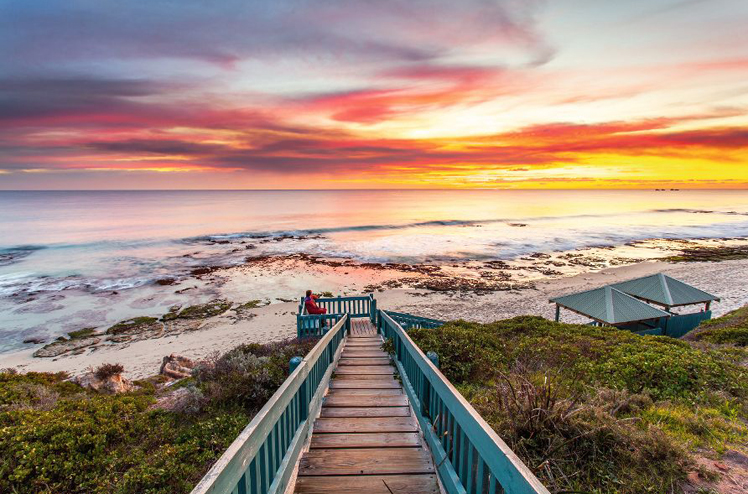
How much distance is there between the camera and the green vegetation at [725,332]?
34.0ft

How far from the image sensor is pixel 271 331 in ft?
61.3

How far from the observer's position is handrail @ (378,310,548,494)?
6.68 feet

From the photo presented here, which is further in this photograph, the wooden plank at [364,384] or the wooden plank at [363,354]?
the wooden plank at [363,354]

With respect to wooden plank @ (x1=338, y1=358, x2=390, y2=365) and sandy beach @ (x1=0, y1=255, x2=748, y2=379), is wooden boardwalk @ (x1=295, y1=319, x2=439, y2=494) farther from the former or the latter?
sandy beach @ (x1=0, y1=255, x2=748, y2=379)

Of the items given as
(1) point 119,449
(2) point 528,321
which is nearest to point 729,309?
(2) point 528,321

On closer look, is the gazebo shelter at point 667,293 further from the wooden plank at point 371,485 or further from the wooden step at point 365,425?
the wooden plank at point 371,485

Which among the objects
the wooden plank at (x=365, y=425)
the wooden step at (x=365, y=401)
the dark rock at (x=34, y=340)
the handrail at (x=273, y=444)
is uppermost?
the handrail at (x=273, y=444)

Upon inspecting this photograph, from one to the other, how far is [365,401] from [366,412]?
1.30ft

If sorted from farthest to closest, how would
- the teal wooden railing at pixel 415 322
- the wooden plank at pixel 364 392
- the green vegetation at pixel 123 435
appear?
the teal wooden railing at pixel 415 322 < the wooden plank at pixel 364 392 < the green vegetation at pixel 123 435

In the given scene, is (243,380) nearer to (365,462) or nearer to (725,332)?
(365,462)

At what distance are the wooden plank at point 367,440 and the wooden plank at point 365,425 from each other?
0.09 m

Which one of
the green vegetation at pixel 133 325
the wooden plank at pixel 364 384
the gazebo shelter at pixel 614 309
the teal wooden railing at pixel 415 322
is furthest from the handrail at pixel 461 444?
the green vegetation at pixel 133 325

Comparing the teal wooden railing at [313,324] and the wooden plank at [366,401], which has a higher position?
the wooden plank at [366,401]

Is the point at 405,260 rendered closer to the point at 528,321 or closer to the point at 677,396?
the point at 528,321
